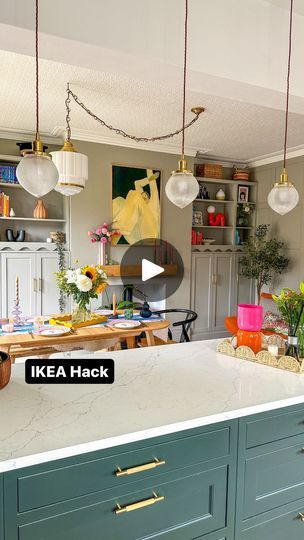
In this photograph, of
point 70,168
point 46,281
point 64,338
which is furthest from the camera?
point 46,281

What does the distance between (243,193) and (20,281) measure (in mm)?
3740

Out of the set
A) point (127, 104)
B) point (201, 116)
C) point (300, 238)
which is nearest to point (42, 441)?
point (127, 104)

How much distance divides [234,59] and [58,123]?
2.83m

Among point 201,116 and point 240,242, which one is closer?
point 201,116

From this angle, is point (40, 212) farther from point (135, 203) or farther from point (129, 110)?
point (129, 110)

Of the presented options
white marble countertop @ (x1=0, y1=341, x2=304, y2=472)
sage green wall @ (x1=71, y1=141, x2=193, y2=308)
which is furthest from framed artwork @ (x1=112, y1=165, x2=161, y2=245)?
white marble countertop @ (x1=0, y1=341, x2=304, y2=472)

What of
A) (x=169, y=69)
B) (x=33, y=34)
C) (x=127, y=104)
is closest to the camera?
(x=33, y=34)

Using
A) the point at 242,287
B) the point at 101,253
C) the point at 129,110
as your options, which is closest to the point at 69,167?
the point at 129,110

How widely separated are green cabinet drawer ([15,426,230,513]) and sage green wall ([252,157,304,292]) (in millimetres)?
4597

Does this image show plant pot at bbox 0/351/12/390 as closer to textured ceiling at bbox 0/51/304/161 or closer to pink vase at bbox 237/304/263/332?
pink vase at bbox 237/304/263/332

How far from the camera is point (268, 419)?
1.43 m

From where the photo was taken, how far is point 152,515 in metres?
1.23

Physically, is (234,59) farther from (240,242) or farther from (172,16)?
(240,242)

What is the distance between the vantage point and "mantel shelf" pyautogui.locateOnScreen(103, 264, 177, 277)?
5004mm
